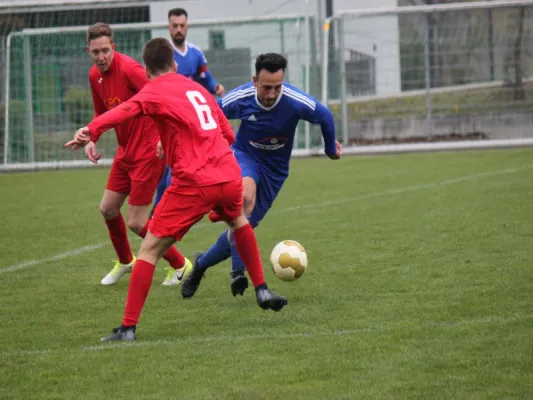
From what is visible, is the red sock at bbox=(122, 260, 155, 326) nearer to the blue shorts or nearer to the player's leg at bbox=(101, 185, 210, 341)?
the player's leg at bbox=(101, 185, 210, 341)

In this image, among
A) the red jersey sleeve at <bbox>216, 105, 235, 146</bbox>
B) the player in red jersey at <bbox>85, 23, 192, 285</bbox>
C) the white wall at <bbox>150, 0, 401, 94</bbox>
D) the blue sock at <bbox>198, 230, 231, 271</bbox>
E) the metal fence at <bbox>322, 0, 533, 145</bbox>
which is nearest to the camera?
the red jersey sleeve at <bbox>216, 105, 235, 146</bbox>

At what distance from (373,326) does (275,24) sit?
1361 centimetres

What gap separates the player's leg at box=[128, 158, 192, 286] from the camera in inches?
302

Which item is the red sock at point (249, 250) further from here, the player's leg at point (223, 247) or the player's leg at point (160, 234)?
the player's leg at point (223, 247)

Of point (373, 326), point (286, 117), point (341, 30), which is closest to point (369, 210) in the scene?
point (286, 117)

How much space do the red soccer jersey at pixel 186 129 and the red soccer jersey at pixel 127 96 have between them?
1.57 m

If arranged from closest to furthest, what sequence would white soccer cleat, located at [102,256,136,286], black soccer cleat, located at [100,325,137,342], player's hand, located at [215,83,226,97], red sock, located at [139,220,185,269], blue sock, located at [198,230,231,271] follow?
black soccer cleat, located at [100,325,137,342]
blue sock, located at [198,230,231,271]
red sock, located at [139,220,185,269]
white soccer cleat, located at [102,256,136,286]
player's hand, located at [215,83,226,97]

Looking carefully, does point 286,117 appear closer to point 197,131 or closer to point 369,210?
point 197,131

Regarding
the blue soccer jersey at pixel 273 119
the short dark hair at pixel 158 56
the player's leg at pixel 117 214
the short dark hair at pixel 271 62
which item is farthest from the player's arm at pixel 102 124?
the player's leg at pixel 117 214

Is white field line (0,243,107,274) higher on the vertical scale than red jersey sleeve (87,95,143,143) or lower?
lower

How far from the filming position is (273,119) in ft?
23.6

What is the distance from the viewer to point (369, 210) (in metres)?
11.4

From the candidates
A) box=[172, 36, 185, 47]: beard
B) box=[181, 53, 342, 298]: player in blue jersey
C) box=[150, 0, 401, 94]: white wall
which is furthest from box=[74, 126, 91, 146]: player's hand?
box=[150, 0, 401, 94]: white wall

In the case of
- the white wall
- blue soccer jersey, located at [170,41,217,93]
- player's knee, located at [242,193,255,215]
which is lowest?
player's knee, located at [242,193,255,215]
